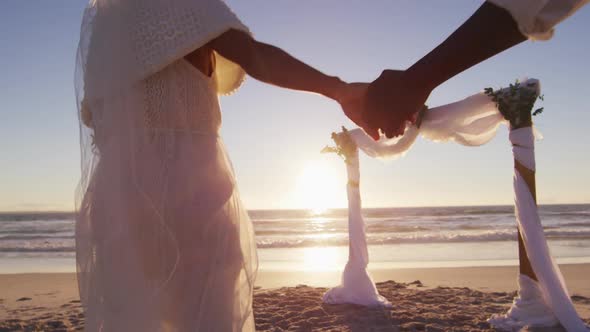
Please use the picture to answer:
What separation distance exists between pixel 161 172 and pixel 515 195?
4.46 meters

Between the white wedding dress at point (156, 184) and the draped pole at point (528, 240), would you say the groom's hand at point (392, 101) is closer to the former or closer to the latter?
the white wedding dress at point (156, 184)

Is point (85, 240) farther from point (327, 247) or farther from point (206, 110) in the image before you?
point (327, 247)

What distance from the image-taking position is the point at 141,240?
1.32 m

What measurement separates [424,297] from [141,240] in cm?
605

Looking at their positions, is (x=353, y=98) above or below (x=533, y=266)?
above

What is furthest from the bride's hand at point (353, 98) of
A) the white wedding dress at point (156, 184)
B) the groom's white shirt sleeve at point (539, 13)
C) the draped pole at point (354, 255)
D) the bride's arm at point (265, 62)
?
the draped pole at point (354, 255)

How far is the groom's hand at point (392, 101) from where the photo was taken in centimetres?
155

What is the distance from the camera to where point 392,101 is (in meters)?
1.70

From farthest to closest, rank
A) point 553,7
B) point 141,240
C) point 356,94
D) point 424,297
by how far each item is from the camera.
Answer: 1. point 424,297
2. point 356,94
3. point 141,240
4. point 553,7

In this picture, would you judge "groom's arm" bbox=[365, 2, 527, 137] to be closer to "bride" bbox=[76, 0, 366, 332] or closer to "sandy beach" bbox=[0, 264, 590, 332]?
"bride" bbox=[76, 0, 366, 332]

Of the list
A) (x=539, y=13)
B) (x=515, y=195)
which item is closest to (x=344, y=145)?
(x=515, y=195)

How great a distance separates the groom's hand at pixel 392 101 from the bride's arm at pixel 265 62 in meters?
0.32

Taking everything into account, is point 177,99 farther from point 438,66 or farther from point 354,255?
point 354,255

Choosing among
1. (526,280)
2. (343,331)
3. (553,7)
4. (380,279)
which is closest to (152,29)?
(553,7)
